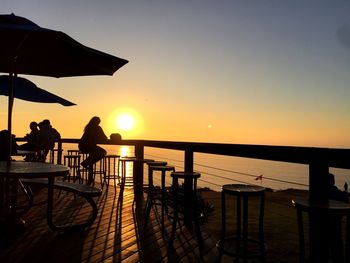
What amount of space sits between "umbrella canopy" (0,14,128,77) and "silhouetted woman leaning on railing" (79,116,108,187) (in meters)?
2.23

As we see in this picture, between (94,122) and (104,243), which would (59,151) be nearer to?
(94,122)

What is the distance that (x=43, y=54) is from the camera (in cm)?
A: 384

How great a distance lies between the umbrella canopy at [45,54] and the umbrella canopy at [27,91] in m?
1.49

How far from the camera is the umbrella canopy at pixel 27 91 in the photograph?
5852mm

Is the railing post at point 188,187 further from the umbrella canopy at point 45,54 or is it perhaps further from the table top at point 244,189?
the umbrella canopy at point 45,54

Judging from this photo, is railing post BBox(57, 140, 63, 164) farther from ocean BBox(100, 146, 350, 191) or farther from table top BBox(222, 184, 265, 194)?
table top BBox(222, 184, 265, 194)

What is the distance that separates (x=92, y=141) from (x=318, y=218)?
5085 mm

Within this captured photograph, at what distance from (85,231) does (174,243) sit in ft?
3.59

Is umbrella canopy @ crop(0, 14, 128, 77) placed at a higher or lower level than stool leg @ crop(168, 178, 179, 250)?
higher

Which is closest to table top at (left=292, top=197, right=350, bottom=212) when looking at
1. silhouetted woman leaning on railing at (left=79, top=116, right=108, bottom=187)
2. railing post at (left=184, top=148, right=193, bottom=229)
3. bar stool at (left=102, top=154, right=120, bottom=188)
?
railing post at (left=184, top=148, right=193, bottom=229)

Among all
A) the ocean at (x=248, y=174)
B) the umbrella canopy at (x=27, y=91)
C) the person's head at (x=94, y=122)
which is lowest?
the ocean at (x=248, y=174)

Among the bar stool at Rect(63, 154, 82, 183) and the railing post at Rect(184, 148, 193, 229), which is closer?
the railing post at Rect(184, 148, 193, 229)

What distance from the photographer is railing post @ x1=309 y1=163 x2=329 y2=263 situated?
7.11 feet

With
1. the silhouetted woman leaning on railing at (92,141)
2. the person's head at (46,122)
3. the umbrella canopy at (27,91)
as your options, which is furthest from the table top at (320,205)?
the person's head at (46,122)
